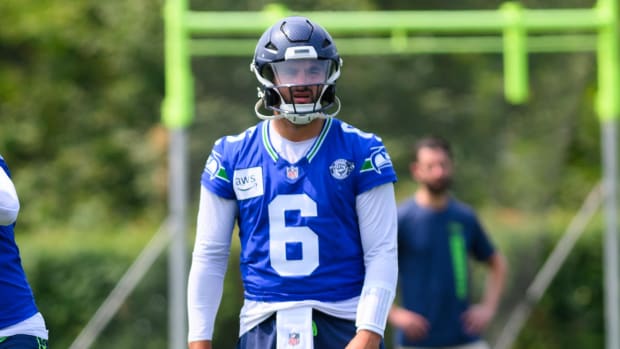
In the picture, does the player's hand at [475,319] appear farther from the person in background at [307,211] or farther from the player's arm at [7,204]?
the player's arm at [7,204]

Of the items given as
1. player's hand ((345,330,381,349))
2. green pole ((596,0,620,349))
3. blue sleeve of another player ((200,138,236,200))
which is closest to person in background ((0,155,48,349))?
blue sleeve of another player ((200,138,236,200))

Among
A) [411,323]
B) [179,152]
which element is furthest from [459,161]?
[411,323]

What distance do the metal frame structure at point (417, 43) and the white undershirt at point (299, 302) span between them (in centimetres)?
510

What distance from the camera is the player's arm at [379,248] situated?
4.45 metres

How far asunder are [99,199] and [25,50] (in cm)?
433

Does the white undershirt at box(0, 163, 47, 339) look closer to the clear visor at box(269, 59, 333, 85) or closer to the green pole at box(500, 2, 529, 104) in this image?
the clear visor at box(269, 59, 333, 85)

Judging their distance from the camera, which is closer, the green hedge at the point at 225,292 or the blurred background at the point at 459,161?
the blurred background at the point at 459,161

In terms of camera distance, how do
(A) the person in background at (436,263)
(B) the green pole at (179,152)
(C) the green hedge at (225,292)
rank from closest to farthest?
1. (A) the person in background at (436,263)
2. (B) the green pole at (179,152)
3. (C) the green hedge at (225,292)

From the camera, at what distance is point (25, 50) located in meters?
23.7

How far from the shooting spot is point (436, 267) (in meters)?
8.13

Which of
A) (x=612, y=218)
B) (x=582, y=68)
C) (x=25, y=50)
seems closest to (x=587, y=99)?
(x=582, y=68)

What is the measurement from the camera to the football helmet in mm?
4512

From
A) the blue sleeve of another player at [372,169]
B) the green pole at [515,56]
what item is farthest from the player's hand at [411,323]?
the blue sleeve of another player at [372,169]

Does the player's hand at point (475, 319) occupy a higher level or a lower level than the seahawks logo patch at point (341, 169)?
lower
